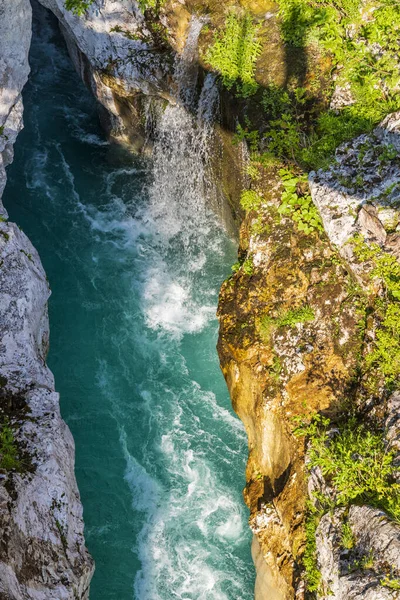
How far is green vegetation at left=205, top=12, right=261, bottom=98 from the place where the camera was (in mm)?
10875

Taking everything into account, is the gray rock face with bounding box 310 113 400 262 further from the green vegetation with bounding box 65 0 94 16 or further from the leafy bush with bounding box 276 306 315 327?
the green vegetation with bounding box 65 0 94 16

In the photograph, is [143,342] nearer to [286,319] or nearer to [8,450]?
[286,319]

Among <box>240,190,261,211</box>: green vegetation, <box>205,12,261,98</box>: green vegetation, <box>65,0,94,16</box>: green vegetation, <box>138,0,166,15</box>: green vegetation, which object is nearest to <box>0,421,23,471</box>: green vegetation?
<box>240,190,261,211</box>: green vegetation

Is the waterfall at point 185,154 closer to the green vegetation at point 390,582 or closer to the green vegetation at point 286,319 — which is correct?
the green vegetation at point 286,319

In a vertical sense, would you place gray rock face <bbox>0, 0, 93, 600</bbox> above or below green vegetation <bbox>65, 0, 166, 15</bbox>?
below

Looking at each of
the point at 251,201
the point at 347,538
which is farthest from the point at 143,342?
the point at 347,538

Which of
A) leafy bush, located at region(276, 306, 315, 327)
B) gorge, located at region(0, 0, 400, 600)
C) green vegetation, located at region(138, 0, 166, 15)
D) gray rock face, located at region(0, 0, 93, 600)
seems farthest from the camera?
green vegetation, located at region(138, 0, 166, 15)

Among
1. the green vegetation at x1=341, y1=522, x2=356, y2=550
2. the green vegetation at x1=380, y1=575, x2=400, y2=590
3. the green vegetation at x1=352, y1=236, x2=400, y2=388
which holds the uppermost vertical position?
A: the green vegetation at x1=352, y1=236, x2=400, y2=388

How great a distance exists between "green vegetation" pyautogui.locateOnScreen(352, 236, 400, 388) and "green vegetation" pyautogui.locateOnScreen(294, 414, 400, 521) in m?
0.91

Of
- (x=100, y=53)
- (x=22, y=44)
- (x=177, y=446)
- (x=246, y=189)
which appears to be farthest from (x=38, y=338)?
A: (x=100, y=53)

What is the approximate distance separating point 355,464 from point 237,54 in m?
8.32

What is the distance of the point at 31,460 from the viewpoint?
665cm

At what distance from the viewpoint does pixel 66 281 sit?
12.6 meters

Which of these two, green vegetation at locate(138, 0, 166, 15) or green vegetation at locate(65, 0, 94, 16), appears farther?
green vegetation at locate(138, 0, 166, 15)
